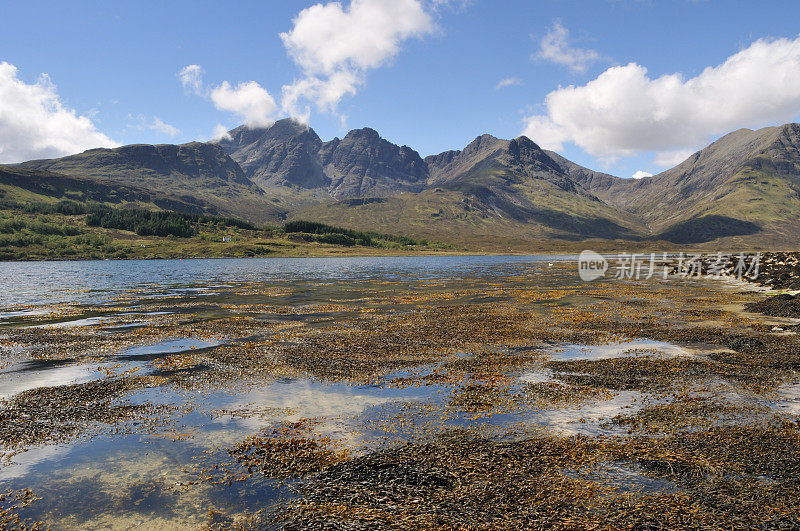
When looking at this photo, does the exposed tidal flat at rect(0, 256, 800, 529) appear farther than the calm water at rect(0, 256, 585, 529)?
No

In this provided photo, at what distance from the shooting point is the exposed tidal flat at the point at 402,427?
11211 millimetres

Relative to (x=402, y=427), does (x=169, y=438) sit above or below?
below

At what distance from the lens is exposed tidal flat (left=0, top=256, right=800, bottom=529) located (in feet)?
36.8

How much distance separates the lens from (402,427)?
1662 cm

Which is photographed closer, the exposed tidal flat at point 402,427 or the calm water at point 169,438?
the exposed tidal flat at point 402,427

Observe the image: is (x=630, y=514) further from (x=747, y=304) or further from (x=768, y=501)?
(x=747, y=304)

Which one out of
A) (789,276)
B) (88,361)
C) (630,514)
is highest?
(789,276)

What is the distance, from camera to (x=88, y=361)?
2714 centimetres

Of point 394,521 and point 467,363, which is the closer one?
point 394,521

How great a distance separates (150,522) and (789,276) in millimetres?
94016

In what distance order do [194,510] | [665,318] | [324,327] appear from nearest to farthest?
1. [194,510]
2. [324,327]
3. [665,318]

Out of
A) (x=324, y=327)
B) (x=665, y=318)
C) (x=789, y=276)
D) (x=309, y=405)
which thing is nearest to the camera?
(x=309, y=405)

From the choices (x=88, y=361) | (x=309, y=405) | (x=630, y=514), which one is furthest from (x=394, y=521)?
(x=88, y=361)

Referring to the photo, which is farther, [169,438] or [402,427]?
[402,427]
